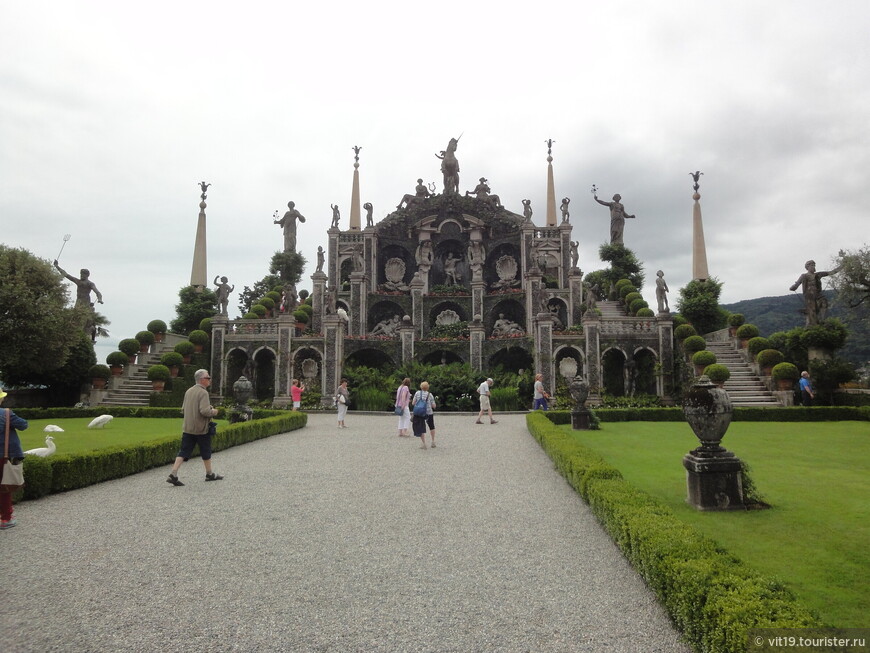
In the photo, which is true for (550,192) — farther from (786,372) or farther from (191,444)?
(191,444)

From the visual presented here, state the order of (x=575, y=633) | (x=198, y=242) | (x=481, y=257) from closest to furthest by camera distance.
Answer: (x=575, y=633) → (x=481, y=257) → (x=198, y=242)

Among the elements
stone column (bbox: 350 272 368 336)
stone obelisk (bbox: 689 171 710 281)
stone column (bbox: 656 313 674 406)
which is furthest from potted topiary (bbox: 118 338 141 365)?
stone obelisk (bbox: 689 171 710 281)

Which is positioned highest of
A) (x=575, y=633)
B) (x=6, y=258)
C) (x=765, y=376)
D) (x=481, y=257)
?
(x=481, y=257)

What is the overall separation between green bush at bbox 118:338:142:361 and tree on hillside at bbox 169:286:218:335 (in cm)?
850

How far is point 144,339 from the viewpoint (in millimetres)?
33062

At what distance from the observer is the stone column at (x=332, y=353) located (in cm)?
3092

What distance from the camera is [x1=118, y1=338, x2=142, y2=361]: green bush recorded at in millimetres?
31516

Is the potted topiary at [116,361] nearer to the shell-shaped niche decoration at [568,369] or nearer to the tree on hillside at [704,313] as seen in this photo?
the shell-shaped niche decoration at [568,369]

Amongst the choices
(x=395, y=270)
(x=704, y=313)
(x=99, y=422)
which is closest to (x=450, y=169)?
(x=395, y=270)

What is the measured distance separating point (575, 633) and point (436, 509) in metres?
4.19

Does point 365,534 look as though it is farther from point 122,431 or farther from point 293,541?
point 122,431

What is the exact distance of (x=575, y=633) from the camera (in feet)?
15.1

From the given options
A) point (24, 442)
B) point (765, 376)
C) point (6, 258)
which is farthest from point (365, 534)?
point (765, 376)

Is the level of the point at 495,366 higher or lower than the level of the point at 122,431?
higher
